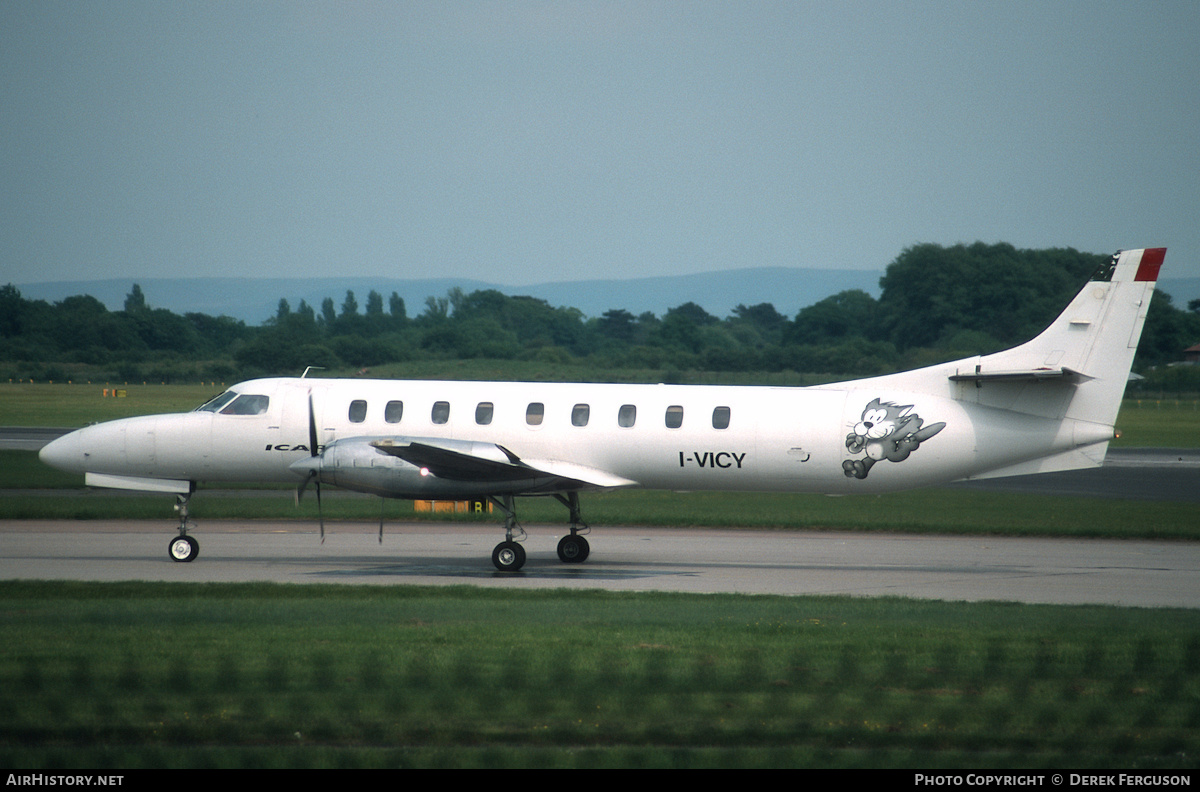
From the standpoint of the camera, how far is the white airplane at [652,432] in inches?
706

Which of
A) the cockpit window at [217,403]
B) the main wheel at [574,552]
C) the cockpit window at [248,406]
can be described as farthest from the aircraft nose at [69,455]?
the main wheel at [574,552]

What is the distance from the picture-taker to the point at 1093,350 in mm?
18016

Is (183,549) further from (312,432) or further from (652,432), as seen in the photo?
(652,432)

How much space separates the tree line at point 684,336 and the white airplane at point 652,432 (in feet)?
153

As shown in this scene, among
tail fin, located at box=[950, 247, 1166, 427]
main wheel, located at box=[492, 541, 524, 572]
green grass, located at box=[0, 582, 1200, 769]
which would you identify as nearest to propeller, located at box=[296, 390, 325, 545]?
main wheel, located at box=[492, 541, 524, 572]

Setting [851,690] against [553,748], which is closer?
[553,748]

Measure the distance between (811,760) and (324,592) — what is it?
30.6ft

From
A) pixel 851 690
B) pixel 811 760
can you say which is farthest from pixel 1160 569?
pixel 811 760

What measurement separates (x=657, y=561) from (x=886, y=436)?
464cm

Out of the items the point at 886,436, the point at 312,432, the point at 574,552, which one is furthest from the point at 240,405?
the point at 886,436

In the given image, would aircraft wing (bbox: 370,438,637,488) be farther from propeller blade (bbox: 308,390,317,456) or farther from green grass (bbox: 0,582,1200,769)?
green grass (bbox: 0,582,1200,769)

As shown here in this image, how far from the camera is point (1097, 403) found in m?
18.1

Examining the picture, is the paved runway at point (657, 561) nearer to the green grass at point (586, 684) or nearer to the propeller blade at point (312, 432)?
the propeller blade at point (312, 432)

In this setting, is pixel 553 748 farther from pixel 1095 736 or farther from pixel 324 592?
pixel 324 592
